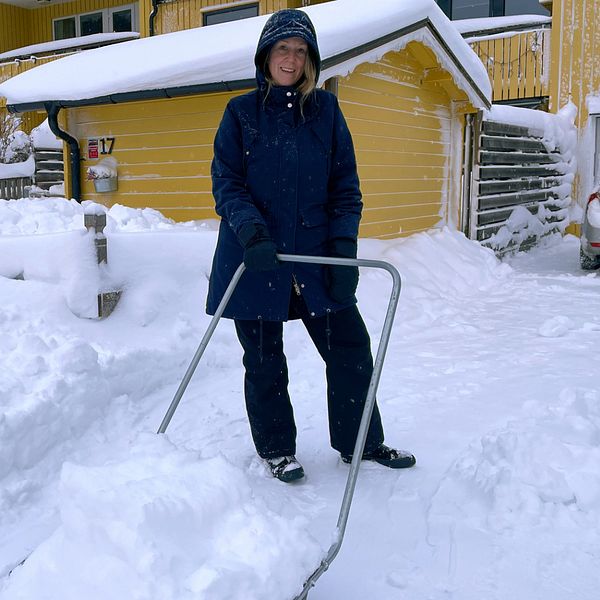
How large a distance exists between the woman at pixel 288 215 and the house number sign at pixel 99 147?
5.57 m

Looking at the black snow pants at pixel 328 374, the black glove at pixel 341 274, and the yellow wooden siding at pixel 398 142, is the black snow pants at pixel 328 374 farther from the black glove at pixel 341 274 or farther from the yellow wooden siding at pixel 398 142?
the yellow wooden siding at pixel 398 142

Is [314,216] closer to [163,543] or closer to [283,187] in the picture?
[283,187]

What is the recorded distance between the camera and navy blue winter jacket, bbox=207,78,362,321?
2793 mm

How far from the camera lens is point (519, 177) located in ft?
35.0

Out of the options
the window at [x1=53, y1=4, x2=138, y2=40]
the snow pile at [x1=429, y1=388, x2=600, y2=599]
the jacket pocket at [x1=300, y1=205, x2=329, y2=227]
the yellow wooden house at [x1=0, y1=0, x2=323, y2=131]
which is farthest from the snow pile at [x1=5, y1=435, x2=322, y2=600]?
the window at [x1=53, y1=4, x2=138, y2=40]

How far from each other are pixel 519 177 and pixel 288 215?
8657mm

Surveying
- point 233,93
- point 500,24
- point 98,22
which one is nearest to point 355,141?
point 233,93

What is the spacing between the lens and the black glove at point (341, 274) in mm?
2820

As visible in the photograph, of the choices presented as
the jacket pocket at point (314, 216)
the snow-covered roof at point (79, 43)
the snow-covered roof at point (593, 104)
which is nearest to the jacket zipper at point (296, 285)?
the jacket pocket at point (314, 216)

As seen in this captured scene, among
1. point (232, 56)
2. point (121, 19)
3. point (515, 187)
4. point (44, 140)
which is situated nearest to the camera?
point (232, 56)

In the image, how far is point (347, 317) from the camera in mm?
2980

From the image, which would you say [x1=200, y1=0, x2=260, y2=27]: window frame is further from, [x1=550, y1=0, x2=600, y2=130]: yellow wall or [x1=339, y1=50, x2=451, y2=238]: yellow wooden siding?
[x1=339, y1=50, x2=451, y2=238]: yellow wooden siding

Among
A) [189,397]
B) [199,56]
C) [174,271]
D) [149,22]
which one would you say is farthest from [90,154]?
[149,22]

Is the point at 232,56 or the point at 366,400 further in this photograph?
the point at 232,56
